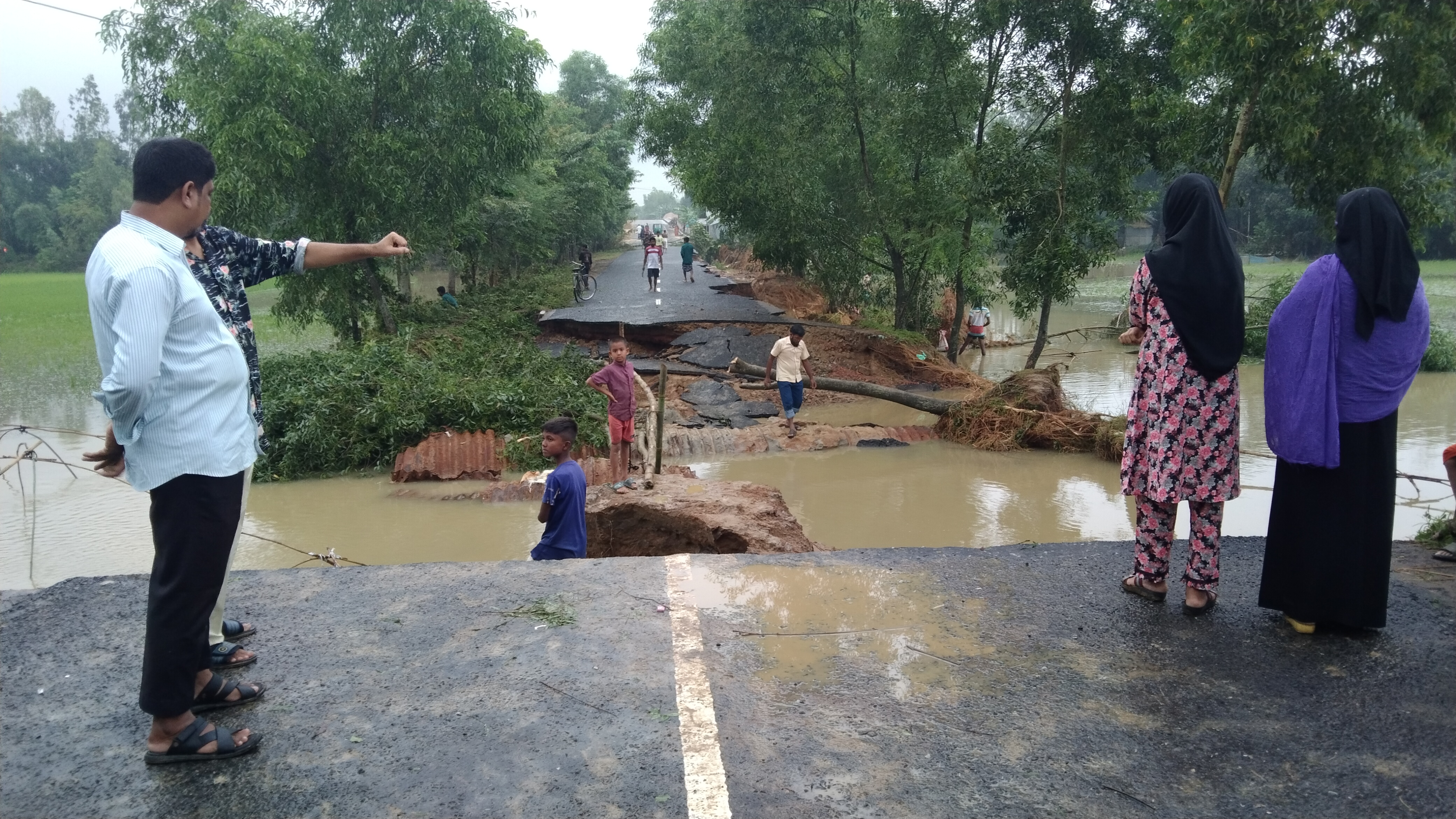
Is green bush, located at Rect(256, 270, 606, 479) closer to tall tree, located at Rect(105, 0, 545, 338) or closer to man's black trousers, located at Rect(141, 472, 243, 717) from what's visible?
tall tree, located at Rect(105, 0, 545, 338)

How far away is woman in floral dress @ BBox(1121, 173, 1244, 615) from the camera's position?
3.39m

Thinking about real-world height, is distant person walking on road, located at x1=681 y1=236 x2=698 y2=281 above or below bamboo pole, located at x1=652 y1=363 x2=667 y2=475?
above

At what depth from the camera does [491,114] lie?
1714 centimetres

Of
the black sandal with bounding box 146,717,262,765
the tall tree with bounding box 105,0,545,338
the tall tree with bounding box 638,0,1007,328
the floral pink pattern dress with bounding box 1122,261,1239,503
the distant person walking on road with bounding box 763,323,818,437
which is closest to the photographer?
the black sandal with bounding box 146,717,262,765

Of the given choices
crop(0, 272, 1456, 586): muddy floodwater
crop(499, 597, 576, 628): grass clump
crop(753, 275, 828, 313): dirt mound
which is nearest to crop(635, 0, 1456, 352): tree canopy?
crop(753, 275, 828, 313): dirt mound

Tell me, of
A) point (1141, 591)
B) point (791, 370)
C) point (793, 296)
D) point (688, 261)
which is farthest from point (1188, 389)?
point (688, 261)

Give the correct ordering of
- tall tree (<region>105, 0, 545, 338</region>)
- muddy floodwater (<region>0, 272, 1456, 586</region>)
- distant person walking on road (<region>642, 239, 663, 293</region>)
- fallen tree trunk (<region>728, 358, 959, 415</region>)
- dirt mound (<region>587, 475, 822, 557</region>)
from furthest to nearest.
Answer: distant person walking on road (<region>642, 239, 663, 293</region>) → tall tree (<region>105, 0, 545, 338</region>) → fallen tree trunk (<region>728, 358, 959, 415</region>) → muddy floodwater (<region>0, 272, 1456, 586</region>) → dirt mound (<region>587, 475, 822, 557</region>)

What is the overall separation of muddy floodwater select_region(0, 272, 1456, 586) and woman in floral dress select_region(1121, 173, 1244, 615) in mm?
4818

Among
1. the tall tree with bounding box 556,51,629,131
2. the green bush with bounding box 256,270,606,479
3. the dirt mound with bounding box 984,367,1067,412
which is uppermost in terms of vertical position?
the tall tree with bounding box 556,51,629,131

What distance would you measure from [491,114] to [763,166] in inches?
218

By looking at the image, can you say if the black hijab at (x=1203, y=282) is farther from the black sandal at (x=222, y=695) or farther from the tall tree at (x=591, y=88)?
the tall tree at (x=591, y=88)

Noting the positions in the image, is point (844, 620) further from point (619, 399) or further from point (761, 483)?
point (761, 483)

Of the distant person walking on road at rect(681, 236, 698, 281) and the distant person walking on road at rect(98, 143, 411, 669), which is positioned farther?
the distant person walking on road at rect(681, 236, 698, 281)

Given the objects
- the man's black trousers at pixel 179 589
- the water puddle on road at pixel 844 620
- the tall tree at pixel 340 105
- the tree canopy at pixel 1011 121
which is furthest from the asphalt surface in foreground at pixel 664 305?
the man's black trousers at pixel 179 589
